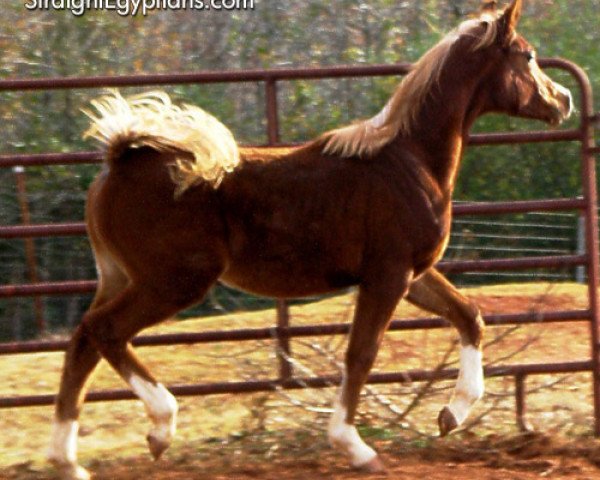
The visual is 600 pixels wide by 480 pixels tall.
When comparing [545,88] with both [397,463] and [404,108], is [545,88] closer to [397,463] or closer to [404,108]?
[404,108]

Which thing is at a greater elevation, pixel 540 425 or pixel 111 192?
pixel 111 192

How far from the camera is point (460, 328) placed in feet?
18.7

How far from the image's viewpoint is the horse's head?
18.1 feet

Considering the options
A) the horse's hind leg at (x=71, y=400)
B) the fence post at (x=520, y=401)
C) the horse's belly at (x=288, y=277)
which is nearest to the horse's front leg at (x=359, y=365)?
the horse's belly at (x=288, y=277)

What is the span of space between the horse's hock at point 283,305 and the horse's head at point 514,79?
45cm

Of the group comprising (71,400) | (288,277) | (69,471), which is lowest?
(69,471)

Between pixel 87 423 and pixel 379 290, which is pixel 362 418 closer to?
pixel 379 290

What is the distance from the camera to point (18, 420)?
7.20 meters

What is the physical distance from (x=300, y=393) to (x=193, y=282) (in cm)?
156

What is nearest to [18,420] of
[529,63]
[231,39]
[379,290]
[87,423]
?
[87,423]

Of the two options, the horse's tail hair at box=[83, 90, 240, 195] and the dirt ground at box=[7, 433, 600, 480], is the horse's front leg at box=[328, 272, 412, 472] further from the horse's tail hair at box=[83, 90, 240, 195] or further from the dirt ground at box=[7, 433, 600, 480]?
the horse's tail hair at box=[83, 90, 240, 195]

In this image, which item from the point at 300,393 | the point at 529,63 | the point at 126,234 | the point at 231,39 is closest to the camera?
the point at 126,234

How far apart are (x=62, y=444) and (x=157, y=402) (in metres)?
0.44

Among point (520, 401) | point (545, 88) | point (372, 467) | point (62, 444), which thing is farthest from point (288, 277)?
point (520, 401)
